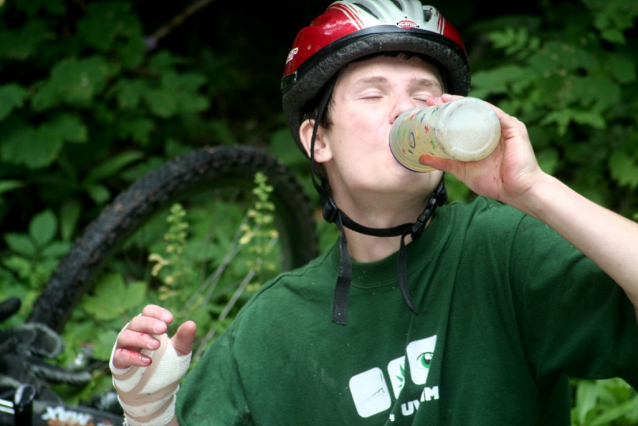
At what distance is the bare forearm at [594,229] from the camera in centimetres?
157

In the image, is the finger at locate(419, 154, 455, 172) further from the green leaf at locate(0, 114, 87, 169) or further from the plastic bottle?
the green leaf at locate(0, 114, 87, 169)

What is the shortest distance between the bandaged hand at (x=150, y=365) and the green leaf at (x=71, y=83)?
9.67 feet

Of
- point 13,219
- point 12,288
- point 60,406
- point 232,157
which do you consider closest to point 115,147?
point 13,219

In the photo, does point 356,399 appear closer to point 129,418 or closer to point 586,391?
point 129,418

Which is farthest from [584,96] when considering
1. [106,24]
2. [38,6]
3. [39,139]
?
[38,6]

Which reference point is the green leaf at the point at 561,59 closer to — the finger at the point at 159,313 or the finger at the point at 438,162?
the finger at the point at 438,162

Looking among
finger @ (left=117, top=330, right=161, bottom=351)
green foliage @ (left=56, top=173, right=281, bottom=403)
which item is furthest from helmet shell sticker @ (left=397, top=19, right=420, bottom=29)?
finger @ (left=117, top=330, right=161, bottom=351)

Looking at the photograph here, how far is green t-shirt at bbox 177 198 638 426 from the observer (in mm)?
1908

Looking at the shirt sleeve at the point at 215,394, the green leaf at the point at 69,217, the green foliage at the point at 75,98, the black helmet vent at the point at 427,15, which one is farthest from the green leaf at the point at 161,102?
the shirt sleeve at the point at 215,394

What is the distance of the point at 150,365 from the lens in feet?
6.62

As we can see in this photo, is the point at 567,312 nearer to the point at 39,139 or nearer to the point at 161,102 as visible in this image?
the point at 161,102

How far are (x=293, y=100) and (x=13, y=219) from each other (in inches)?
132

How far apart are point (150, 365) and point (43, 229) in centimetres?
258

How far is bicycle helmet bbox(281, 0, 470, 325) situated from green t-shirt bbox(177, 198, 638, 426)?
0.28ft
